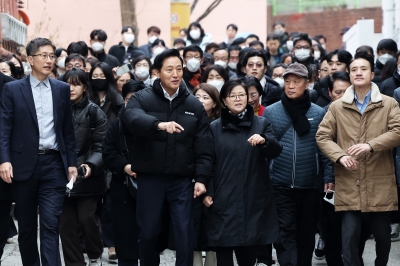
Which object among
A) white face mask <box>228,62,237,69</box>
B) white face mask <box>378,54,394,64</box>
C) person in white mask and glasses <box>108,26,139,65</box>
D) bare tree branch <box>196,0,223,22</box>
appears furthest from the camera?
bare tree branch <box>196,0,223,22</box>

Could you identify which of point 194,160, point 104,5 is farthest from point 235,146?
point 104,5

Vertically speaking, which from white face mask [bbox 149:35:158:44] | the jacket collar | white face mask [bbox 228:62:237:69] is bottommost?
the jacket collar

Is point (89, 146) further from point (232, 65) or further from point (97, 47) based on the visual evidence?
point (97, 47)

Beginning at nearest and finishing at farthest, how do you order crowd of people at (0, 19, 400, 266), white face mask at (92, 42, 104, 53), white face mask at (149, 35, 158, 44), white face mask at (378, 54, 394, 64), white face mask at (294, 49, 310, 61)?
crowd of people at (0, 19, 400, 266)
white face mask at (378, 54, 394, 64)
white face mask at (294, 49, 310, 61)
white face mask at (92, 42, 104, 53)
white face mask at (149, 35, 158, 44)

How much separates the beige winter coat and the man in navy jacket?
96.4 inches

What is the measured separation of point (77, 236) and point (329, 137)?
270cm

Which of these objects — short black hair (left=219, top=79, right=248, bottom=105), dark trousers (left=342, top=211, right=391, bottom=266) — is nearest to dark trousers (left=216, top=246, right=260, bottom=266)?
Result: dark trousers (left=342, top=211, right=391, bottom=266)

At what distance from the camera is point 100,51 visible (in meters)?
15.4

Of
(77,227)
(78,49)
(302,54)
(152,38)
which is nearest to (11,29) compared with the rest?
(78,49)

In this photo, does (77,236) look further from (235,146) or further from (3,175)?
(235,146)

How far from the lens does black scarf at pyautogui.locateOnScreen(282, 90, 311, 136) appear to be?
29.8 feet

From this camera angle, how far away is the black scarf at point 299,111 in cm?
909

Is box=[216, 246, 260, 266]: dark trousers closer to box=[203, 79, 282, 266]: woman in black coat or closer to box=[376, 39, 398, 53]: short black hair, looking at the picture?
box=[203, 79, 282, 266]: woman in black coat

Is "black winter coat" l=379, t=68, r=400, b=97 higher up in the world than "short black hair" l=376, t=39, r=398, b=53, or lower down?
lower down
